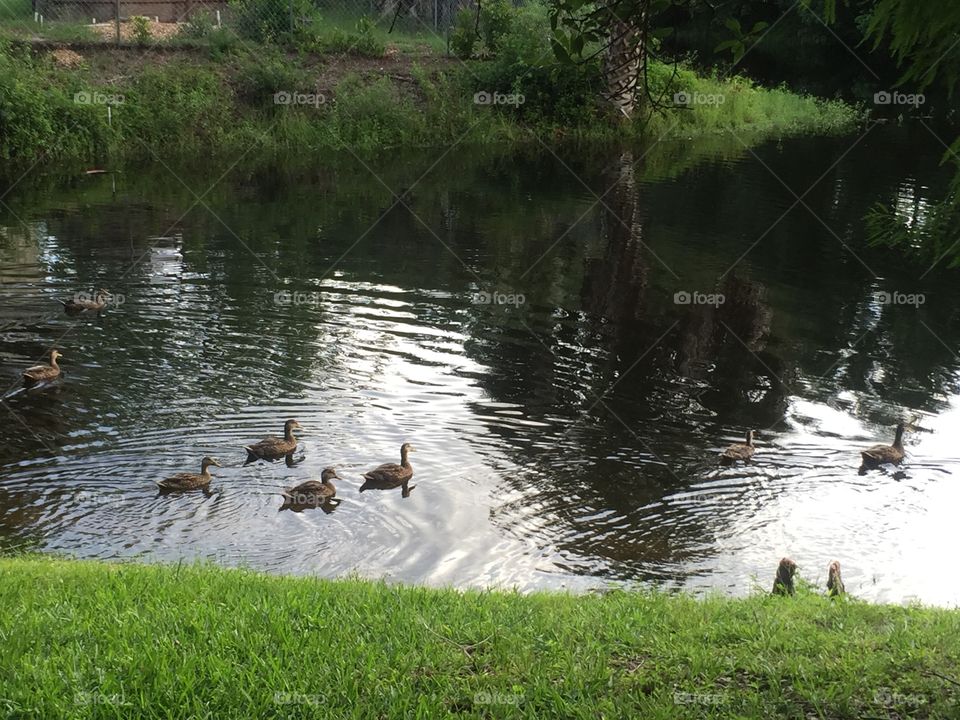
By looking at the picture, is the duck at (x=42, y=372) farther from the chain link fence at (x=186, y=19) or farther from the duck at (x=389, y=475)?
the chain link fence at (x=186, y=19)

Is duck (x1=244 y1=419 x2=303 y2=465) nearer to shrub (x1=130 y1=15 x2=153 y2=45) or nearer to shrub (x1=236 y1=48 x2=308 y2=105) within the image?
shrub (x1=236 y1=48 x2=308 y2=105)

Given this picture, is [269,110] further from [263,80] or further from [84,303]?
[84,303]

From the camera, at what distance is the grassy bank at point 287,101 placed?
114ft

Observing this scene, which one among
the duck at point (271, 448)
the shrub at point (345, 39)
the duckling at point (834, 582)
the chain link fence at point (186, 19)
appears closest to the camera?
the duckling at point (834, 582)

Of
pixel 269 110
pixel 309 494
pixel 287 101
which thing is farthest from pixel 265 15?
pixel 309 494

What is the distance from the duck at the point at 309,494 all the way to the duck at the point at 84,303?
801 centimetres

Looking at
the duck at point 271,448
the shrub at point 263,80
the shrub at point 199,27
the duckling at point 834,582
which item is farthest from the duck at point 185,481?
the shrub at point 199,27

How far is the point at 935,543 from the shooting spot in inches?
457

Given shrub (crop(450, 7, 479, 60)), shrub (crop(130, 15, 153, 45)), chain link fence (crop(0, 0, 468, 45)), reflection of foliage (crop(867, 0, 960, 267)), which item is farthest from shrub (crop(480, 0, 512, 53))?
reflection of foliage (crop(867, 0, 960, 267))

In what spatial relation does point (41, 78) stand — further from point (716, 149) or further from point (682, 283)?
point (716, 149)

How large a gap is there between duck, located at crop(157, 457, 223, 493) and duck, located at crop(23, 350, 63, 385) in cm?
389

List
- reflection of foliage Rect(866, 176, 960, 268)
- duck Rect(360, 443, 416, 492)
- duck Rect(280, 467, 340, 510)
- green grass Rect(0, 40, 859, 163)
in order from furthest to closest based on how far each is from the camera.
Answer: green grass Rect(0, 40, 859, 163) → duck Rect(360, 443, 416, 492) → duck Rect(280, 467, 340, 510) → reflection of foliage Rect(866, 176, 960, 268)

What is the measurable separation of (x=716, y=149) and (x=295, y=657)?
138 ft

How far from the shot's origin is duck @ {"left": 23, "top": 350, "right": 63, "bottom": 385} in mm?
14758
